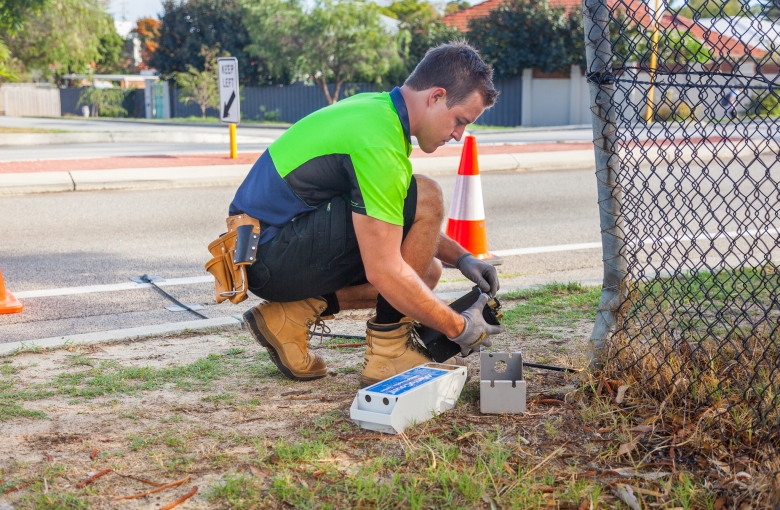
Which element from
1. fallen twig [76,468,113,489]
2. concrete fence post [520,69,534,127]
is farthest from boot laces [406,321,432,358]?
concrete fence post [520,69,534,127]

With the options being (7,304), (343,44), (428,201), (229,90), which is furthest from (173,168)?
(343,44)

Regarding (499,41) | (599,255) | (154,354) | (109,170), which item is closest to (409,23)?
(499,41)

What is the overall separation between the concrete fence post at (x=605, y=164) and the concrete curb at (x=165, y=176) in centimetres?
757

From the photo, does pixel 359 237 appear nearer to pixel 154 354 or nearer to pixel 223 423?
pixel 223 423

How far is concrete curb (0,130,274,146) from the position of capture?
1803cm

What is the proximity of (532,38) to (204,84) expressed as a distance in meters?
12.5

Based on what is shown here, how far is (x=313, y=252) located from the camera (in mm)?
3184

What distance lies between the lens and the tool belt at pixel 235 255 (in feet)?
10.4

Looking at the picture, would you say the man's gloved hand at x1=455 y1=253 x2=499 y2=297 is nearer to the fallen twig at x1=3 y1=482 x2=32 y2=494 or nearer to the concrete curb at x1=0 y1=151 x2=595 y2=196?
the fallen twig at x1=3 y1=482 x2=32 y2=494

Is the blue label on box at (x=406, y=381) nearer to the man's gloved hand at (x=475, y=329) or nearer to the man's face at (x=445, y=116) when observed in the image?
the man's gloved hand at (x=475, y=329)

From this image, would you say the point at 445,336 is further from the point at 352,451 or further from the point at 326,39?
the point at 326,39

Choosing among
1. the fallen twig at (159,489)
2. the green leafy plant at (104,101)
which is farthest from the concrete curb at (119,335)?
the green leafy plant at (104,101)

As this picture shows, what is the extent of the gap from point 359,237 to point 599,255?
389 centimetres

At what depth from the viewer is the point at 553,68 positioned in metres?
29.8
